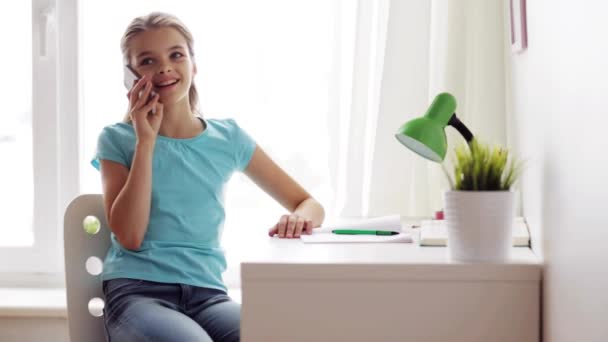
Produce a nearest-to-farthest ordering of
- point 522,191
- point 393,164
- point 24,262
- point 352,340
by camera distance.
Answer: point 352,340 → point 522,191 → point 393,164 → point 24,262

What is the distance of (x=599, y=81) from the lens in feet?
2.71

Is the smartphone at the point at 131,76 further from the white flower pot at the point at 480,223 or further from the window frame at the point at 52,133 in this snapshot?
the white flower pot at the point at 480,223

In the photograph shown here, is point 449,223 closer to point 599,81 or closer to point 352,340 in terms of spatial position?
point 352,340

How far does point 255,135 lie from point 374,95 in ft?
1.13

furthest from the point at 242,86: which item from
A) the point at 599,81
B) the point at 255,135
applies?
the point at 599,81

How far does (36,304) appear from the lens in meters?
2.30

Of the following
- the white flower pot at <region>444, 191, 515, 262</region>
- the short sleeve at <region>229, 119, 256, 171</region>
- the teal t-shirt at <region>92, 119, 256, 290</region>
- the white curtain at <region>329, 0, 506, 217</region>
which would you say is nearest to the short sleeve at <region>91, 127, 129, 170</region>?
the teal t-shirt at <region>92, 119, 256, 290</region>

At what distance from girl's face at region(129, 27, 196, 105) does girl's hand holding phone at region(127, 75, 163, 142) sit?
0.10 feet

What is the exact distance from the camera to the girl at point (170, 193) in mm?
1736

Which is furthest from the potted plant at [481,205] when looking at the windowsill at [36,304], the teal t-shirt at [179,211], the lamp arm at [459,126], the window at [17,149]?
the window at [17,149]

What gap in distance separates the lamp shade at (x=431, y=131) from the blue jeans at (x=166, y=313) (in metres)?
0.53

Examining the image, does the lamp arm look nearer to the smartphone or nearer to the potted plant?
the potted plant

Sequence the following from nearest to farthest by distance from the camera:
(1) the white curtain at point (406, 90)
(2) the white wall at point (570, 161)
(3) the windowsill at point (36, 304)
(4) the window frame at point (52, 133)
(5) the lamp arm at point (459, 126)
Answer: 1. (2) the white wall at point (570, 161)
2. (5) the lamp arm at point (459, 126)
3. (1) the white curtain at point (406, 90)
4. (3) the windowsill at point (36, 304)
5. (4) the window frame at point (52, 133)

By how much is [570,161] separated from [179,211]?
3.32 ft
